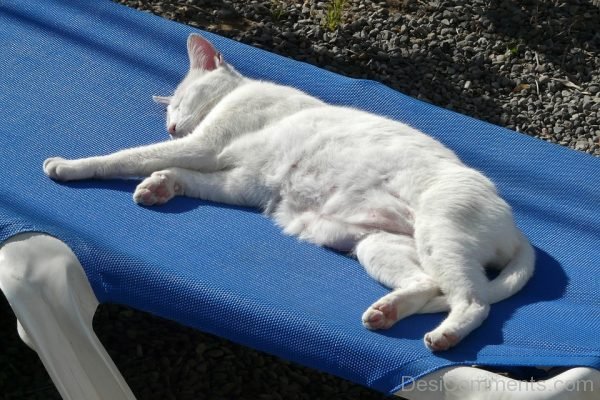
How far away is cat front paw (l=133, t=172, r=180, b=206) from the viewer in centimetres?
233

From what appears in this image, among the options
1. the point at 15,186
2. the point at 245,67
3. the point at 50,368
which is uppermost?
the point at 245,67

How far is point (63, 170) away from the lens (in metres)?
2.38

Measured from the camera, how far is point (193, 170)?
99.0 inches

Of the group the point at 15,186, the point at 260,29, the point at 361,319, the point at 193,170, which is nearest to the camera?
the point at 361,319

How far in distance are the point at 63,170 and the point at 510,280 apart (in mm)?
1130

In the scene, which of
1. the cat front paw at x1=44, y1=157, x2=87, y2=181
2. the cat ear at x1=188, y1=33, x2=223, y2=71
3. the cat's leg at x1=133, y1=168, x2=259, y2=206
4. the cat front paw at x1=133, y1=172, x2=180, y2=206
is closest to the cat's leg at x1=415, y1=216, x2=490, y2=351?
the cat's leg at x1=133, y1=168, x2=259, y2=206

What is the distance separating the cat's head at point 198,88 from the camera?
8.92ft

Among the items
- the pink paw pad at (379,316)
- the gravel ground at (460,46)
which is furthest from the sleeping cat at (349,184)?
the gravel ground at (460,46)

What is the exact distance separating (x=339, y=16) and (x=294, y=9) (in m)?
0.21

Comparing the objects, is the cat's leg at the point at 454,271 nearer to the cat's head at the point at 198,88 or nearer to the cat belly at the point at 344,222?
the cat belly at the point at 344,222

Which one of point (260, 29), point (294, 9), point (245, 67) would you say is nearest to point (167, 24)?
point (245, 67)

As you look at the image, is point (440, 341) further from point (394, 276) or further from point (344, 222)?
point (344, 222)

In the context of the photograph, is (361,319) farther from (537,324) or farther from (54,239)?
(54,239)

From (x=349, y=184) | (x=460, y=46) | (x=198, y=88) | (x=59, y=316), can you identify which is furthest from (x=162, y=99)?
(x=460, y=46)
